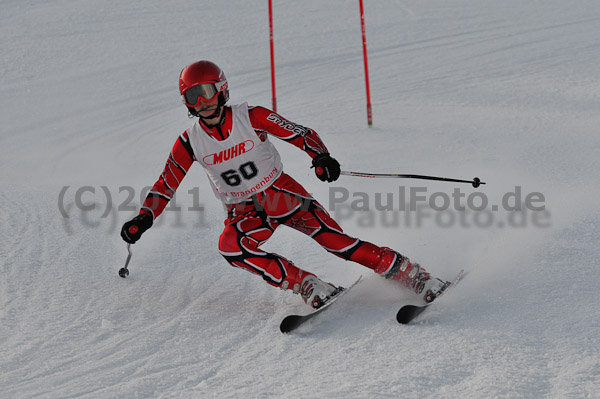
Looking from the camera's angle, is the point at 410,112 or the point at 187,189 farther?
the point at 410,112

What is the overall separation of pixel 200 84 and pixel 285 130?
0.55m

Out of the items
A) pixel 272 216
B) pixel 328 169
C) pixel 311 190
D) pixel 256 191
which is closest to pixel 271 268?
pixel 272 216

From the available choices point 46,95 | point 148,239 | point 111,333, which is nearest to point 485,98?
point 148,239

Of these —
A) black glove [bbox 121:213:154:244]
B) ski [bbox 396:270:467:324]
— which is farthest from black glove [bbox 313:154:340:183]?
black glove [bbox 121:213:154:244]

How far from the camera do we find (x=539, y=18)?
13.8 meters

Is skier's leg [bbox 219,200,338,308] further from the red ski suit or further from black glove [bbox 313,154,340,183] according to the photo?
black glove [bbox 313,154,340,183]

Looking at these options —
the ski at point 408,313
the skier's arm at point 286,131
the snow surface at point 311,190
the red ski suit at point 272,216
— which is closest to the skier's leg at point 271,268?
the red ski suit at point 272,216

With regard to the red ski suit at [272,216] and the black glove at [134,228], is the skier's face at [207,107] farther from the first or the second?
the black glove at [134,228]

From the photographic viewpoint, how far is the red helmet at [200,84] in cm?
382

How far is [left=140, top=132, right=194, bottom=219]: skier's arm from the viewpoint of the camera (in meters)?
4.11

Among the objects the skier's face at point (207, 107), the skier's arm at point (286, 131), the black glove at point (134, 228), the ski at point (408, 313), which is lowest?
the ski at point (408, 313)

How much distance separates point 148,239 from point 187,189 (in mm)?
1502

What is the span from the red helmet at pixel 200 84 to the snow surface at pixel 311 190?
1.21 metres

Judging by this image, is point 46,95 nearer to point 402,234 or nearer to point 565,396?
point 402,234
